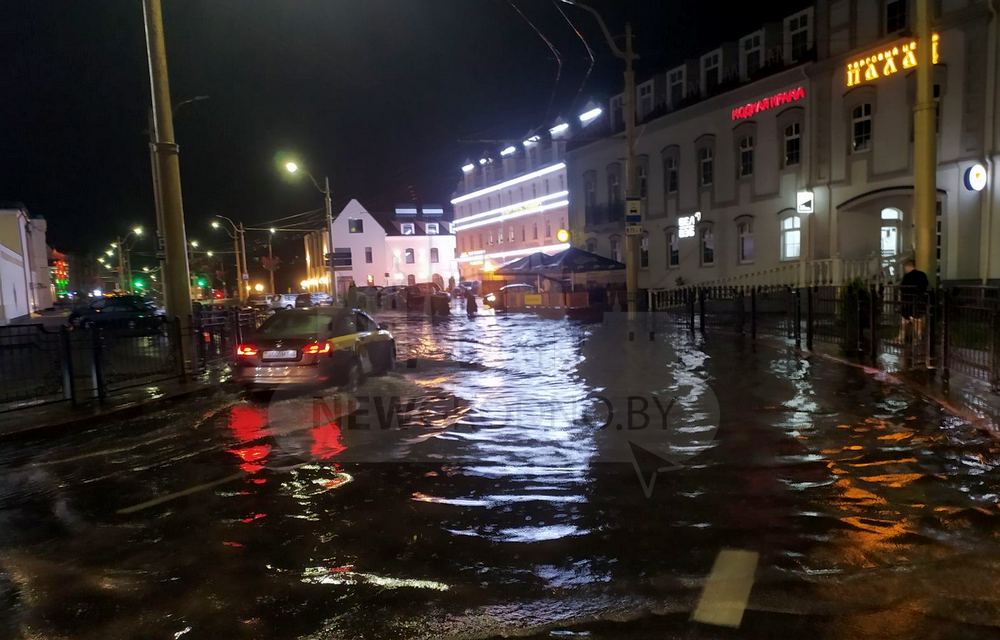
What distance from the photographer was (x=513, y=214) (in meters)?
59.6

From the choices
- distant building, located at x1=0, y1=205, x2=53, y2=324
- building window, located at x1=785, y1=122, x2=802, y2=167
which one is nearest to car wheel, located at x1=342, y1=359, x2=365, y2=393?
building window, located at x1=785, y1=122, x2=802, y2=167

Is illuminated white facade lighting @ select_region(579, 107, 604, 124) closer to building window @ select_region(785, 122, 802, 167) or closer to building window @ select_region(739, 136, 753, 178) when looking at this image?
building window @ select_region(739, 136, 753, 178)

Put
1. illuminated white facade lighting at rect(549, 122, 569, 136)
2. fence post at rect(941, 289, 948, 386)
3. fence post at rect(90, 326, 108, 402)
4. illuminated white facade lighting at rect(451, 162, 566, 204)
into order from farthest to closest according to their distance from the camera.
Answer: illuminated white facade lighting at rect(451, 162, 566, 204)
illuminated white facade lighting at rect(549, 122, 569, 136)
fence post at rect(90, 326, 108, 402)
fence post at rect(941, 289, 948, 386)

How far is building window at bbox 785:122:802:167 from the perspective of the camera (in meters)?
26.7

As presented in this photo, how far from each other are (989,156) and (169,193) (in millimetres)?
22414

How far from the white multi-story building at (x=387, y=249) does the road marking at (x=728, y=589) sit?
70969mm

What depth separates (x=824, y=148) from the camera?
997 inches

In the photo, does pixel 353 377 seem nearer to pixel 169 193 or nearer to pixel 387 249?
pixel 169 193

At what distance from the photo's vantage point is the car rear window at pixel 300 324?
444 inches

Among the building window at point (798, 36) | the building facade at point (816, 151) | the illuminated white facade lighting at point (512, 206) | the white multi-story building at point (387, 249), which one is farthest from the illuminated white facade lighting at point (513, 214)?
the building window at point (798, 36)

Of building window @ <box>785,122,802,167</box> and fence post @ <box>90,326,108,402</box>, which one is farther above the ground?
building window @ <box>785,122,802,167</box>

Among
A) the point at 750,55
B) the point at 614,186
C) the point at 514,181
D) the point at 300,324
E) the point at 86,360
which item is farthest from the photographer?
the point at 514,181

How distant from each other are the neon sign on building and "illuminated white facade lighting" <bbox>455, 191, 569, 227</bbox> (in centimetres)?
2431

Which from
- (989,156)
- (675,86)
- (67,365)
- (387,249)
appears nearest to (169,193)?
(67,365)
